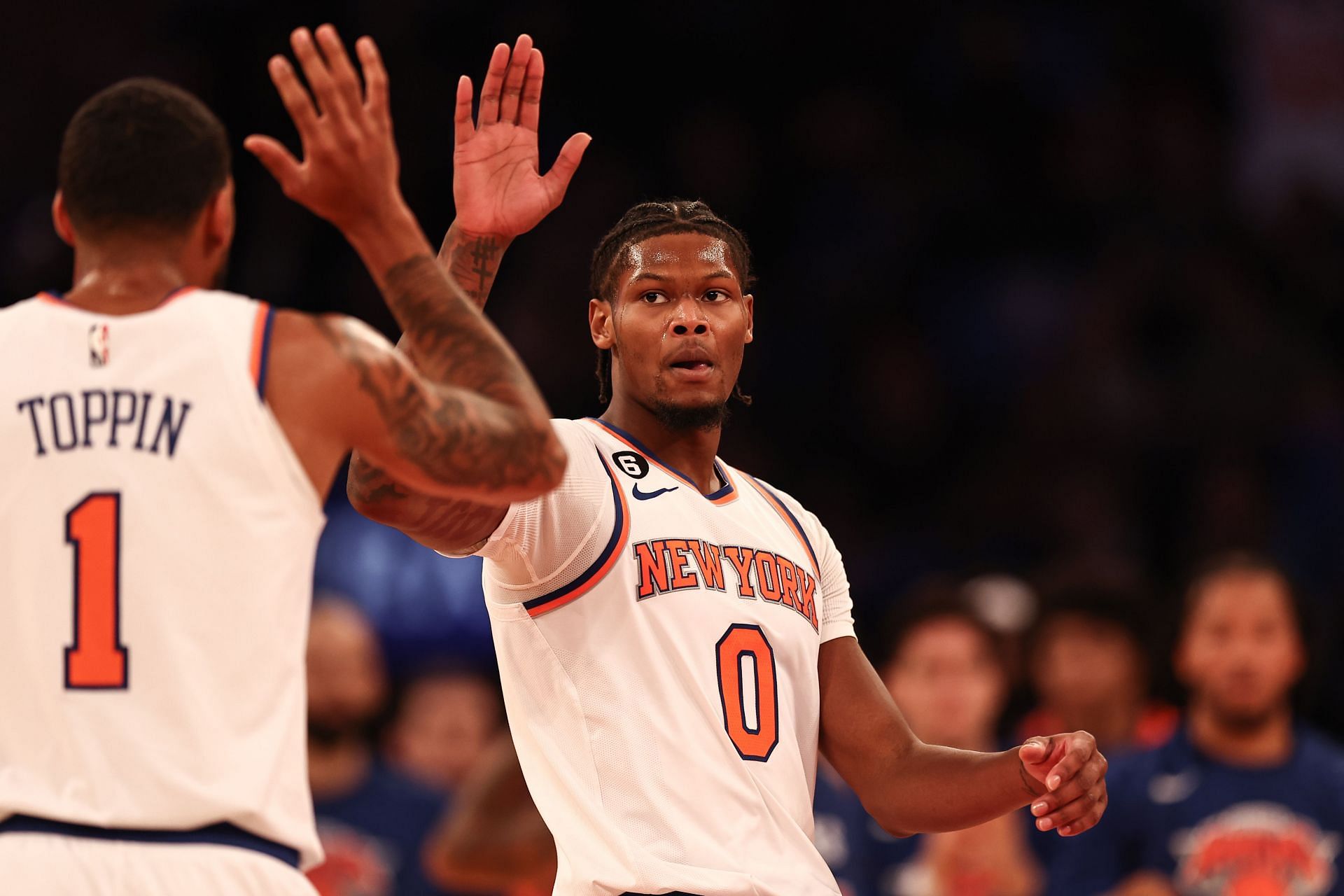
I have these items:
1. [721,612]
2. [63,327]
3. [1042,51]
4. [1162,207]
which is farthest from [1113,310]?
[63,327]

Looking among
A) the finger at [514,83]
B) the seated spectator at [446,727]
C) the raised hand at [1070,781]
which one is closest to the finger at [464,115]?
the finger at [514,83]

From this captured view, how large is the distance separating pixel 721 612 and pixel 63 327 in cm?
213

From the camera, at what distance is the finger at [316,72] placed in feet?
12.5

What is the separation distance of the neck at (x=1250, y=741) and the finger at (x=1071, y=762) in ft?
12.7

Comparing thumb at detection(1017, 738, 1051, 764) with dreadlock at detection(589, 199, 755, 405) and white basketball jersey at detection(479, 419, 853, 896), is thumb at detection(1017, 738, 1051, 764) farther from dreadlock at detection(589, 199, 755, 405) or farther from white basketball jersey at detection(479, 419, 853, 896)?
dreadlock at detection(589, 199, 755, 405)

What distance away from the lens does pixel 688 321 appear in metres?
5.54

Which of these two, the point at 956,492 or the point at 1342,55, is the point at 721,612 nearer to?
the point at 956,492

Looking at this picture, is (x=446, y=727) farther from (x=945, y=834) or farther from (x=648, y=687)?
(x=648, y=687)

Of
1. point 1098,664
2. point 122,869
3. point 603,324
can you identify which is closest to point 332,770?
point 1098,664

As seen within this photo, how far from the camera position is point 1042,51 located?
1508 cm

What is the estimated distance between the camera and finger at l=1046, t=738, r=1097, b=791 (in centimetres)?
493

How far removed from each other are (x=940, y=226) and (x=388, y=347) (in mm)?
11074

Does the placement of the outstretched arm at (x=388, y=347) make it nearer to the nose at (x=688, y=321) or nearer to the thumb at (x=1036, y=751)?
the nose at (x=688, y=321)

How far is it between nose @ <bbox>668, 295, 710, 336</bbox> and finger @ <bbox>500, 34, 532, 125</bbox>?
76cm
